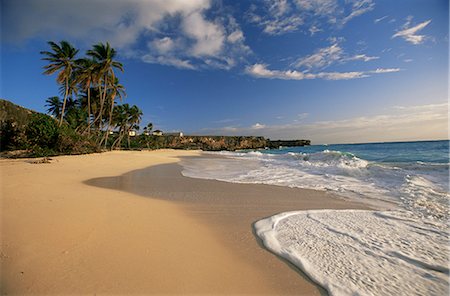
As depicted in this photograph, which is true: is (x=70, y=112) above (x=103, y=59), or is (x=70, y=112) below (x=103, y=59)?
below

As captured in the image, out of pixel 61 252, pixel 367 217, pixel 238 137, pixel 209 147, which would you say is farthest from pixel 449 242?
pixel 238 137

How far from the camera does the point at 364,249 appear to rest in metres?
2.59

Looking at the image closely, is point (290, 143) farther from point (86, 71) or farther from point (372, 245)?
point (372, 245)

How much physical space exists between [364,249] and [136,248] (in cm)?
297

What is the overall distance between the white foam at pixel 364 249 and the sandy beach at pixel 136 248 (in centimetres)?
28

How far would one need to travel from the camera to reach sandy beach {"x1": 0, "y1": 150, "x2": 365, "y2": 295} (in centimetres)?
189

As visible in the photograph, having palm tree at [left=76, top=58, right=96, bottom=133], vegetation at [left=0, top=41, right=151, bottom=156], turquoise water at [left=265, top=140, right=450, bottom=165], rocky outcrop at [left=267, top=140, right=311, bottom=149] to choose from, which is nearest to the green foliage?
vegetation at [left=0, top=41, right=151, bottom=156]

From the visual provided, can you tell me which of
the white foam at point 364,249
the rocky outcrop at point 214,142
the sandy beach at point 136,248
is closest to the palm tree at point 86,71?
the sandy beach at point 136,248

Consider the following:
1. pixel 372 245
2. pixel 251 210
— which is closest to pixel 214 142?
pixel 251 210

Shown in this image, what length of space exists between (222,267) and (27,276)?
75.2 inches

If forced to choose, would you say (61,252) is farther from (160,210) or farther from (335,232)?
(335,232)

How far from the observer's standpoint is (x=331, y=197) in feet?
17.6

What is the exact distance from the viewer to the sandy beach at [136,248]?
74.4 inches

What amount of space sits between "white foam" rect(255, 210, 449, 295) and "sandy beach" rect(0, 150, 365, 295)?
0.28m
